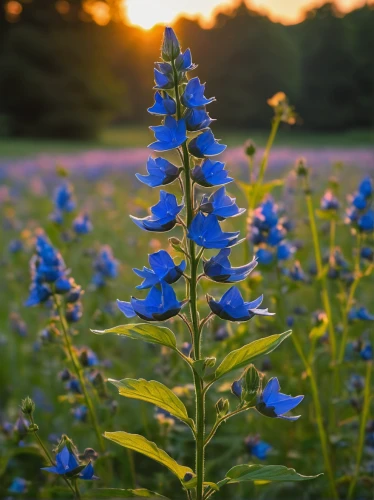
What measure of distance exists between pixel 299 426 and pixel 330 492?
56cm

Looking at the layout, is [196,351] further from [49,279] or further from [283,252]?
[283,252]

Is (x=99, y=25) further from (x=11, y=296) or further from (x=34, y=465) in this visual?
(x=34, y=465)

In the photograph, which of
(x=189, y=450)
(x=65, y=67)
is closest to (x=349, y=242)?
(x=189, y=450)

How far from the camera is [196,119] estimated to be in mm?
1375

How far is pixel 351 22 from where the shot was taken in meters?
50.6

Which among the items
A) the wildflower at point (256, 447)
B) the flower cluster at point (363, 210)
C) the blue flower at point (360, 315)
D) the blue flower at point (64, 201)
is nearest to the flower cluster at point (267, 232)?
the flower cluster at point (363, 210)

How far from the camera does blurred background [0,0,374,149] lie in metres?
36.8

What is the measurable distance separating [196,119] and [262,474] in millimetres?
855

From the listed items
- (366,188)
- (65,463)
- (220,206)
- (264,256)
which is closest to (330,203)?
(366,188)

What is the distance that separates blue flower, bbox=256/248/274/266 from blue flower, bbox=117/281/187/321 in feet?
4.00

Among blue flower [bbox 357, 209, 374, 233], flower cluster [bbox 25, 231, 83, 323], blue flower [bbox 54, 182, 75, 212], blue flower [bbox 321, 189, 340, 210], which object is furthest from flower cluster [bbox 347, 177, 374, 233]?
blue flower [bbox 54, 182, 75, 212]

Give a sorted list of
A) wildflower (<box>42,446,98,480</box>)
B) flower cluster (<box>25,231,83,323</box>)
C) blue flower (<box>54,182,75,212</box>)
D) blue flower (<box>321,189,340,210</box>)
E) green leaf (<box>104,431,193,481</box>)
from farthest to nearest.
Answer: blue flower (<box>54,182,75,212</box>) < blue flower (<box>321,189,340,210</box>) < flower cluster (<box>25,231,83,323</box>) < wildflower (<box>42,446,98,480</box>) < green leaf (<box>104,431,193,481</box>)

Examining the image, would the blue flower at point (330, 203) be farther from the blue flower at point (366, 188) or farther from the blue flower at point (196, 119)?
the blue flower at point (196, 119)

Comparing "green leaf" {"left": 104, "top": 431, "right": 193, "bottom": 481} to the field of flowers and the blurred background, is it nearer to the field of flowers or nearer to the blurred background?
the field of flowers
